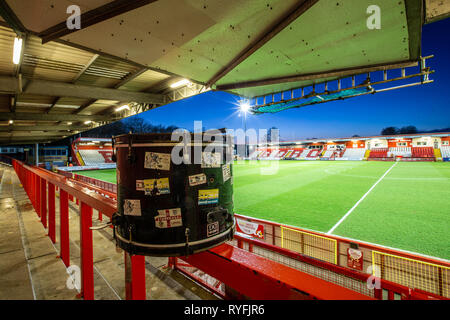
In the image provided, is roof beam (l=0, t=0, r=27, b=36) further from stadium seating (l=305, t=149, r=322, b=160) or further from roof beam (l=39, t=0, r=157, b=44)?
stadium seating (l=305, t=149, r=322, b=160)

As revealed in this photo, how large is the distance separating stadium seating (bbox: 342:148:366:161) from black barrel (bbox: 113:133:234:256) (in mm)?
44065

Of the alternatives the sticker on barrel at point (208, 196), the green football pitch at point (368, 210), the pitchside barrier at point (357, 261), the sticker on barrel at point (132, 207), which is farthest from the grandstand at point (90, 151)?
the sticker on barrel at point (208, 196)

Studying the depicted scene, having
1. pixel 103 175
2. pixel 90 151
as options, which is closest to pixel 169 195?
pixel 103 175

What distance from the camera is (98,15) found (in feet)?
5.99

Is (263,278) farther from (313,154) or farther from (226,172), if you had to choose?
(313,154)

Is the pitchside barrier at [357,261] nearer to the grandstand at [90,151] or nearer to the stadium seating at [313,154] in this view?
the grandstand at [90,151]

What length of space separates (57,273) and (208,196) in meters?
4.12

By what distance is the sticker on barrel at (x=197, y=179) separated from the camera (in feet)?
3.53

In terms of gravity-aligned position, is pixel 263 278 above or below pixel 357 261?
above

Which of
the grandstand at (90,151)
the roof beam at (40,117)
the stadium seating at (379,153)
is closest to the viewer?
the roof beam at (40,117)

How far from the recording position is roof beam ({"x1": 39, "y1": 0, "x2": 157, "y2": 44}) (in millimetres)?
1726

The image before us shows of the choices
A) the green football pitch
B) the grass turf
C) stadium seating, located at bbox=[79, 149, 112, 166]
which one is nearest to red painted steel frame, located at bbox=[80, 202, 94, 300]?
the green football pitch

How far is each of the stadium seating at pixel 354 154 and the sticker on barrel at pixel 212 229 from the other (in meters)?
44.0
